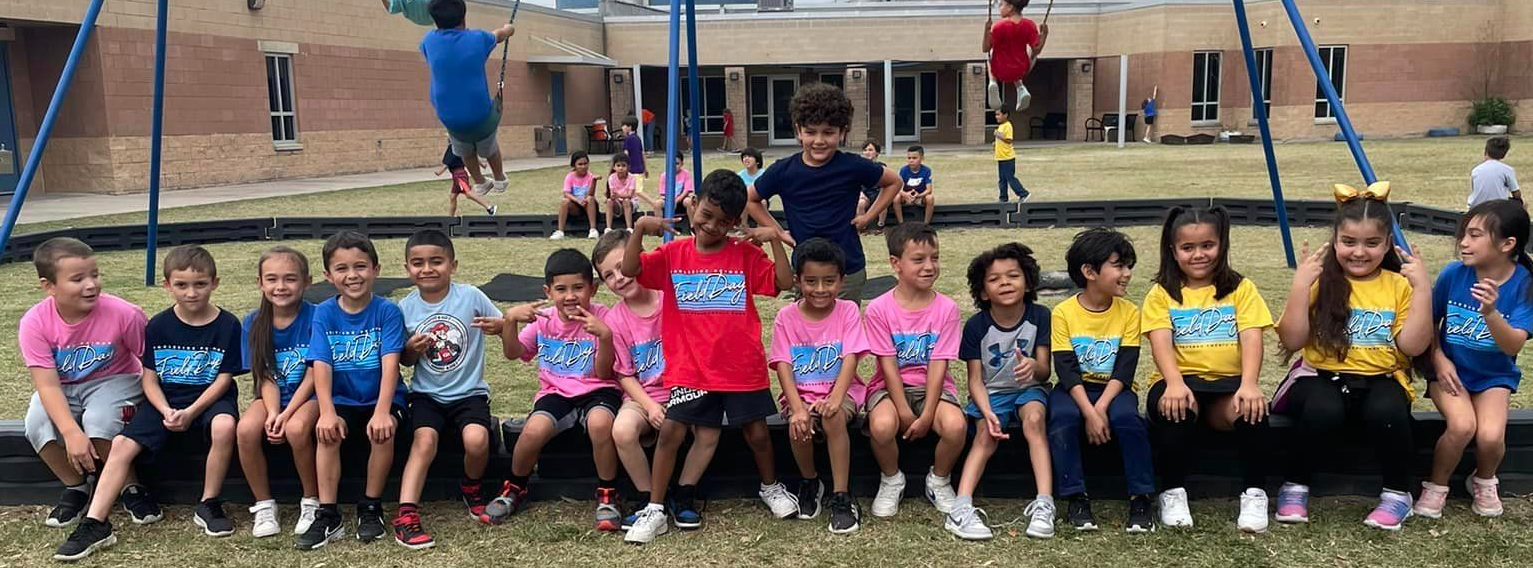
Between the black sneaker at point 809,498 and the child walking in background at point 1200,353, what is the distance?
3.74ft

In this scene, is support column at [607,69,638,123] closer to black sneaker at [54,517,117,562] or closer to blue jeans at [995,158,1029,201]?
blue jeans at [995,158,1029,201]

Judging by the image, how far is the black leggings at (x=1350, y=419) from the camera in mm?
3553

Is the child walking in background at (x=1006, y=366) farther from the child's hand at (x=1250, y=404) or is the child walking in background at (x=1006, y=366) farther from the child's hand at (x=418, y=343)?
the child's hand at (x=418, y=343)

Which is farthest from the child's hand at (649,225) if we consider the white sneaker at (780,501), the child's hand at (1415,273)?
the child's hand at (1415,273)

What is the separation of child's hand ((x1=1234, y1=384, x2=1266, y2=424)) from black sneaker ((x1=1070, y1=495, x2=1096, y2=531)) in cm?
57

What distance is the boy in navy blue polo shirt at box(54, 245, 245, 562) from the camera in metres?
3.74

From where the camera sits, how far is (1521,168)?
59.0 feet

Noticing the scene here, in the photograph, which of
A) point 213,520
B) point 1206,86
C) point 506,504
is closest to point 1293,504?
point 506,504

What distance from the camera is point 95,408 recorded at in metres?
3.80

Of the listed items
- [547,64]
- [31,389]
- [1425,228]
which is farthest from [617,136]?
[31,389]

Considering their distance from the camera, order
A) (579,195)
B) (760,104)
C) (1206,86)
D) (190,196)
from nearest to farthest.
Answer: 1. (579,195)
2. (190,196)
3. (1206,86)
4. (760,104)

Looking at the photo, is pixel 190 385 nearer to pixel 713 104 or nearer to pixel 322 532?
pixel 322 532

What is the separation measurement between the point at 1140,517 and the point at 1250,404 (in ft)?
1.65

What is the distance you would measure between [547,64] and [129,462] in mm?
27922
